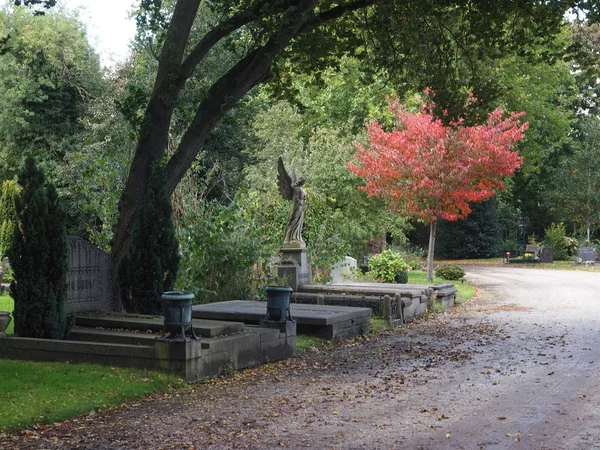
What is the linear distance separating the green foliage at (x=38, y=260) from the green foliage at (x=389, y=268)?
14087 mm

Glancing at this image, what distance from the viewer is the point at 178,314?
954 centimetres

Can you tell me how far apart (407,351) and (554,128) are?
3420 centimetres

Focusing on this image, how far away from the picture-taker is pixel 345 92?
118 feet

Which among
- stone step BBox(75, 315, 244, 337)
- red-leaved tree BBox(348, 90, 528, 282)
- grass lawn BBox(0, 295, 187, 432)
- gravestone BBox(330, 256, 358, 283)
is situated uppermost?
red-leaved tree BBox(348, 90, 528, 282)

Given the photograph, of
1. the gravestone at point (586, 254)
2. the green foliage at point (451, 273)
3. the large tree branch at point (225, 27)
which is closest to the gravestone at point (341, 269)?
the green foliage at point (451, 273)

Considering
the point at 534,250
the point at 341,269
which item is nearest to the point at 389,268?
the point at 341,269

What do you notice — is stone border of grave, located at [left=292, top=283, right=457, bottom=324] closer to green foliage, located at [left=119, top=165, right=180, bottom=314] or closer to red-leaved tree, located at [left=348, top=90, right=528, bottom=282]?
green foliage, located at [left=119, top=165, right=180, bottom=314]

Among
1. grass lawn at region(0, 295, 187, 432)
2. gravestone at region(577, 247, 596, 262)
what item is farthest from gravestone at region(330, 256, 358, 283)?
gravestone at region(577, 247, 596, 262)

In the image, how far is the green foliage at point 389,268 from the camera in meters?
23.6

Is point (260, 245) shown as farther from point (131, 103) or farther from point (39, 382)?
point (39, 382)

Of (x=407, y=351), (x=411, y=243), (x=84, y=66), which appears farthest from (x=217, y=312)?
(x=411, y=243)

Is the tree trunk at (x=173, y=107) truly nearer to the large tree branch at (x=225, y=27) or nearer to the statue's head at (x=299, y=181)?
the large tree branch at (x=225, y=27)

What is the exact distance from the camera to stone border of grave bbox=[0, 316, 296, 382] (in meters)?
9.59

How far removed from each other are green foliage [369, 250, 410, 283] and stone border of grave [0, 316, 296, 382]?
39.1 ft
